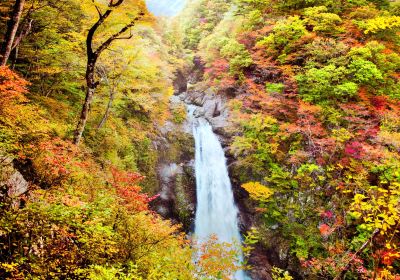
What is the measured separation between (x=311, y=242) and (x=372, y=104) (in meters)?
8.20

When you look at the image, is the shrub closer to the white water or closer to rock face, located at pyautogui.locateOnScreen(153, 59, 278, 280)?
rock face, located at pyautogui.locateOnScreen(153, 59, 278, 280)

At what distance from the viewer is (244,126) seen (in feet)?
58.5

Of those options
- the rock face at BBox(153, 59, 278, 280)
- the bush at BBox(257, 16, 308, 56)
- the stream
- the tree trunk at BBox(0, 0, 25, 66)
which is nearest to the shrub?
the bush at BBox(257, 16, 308, 56)

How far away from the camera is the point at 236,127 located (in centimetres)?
1905

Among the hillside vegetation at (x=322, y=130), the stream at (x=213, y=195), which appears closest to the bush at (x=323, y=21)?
the hillside vegetation at (x=322, y=130)

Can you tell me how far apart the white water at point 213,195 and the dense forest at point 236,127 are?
62cm

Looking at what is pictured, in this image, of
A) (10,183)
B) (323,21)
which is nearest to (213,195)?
(323,21)

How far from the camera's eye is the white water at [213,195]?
17.1m

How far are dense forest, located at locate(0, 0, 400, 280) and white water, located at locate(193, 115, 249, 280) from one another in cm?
62

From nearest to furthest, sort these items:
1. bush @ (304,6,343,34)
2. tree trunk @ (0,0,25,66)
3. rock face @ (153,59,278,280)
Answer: tree trunk @ (0,0,25,66)
bush @ (304,6,343,34)
rock face @ (153,59,278,280)

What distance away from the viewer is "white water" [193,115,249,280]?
17062mm

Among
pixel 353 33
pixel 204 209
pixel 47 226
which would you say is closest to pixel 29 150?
pixel 47 226

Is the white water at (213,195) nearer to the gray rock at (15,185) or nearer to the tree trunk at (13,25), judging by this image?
the gray rock at (15,185)

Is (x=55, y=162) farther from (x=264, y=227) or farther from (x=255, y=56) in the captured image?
(x=255, y=56)
